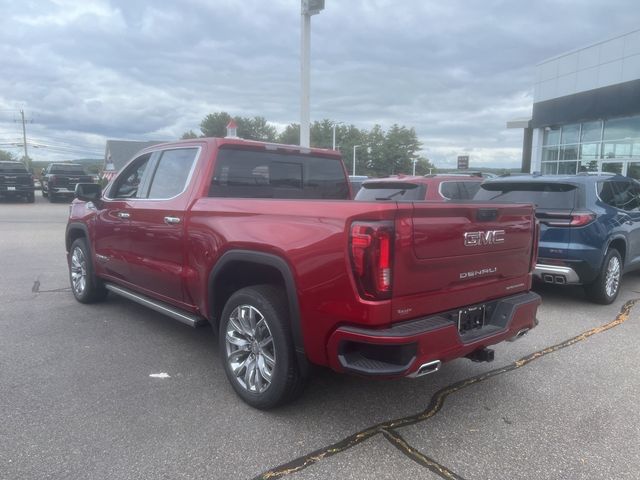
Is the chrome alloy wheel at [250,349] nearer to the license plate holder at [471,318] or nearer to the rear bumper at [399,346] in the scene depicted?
the rear bumper at [399,346]

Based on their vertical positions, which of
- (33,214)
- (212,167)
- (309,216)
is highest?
(212,167)

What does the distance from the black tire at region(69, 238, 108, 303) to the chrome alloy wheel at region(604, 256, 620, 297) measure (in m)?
6.16

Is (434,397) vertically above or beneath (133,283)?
beneath

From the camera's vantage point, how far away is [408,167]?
74.9 m

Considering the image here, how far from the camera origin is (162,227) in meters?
4.48

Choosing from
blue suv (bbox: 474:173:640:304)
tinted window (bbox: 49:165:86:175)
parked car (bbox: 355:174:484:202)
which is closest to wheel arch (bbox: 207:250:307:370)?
blue suv (bbox: 474:173:640:304)

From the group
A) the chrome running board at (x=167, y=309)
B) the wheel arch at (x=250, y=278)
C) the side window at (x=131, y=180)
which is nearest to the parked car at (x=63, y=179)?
the side window at (x=131, y=180)

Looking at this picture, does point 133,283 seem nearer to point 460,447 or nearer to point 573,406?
point 460,447

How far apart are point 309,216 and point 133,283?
275 cm

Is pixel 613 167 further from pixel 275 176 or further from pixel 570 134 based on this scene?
pixel 275 176

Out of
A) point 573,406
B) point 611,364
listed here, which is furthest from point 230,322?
point 611,364

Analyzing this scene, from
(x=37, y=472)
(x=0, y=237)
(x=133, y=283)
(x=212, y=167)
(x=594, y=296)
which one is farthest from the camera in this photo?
(x=0, y=237)

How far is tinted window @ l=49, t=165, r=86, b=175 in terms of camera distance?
25.2 metres

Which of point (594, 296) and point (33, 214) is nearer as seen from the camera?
point (594, 296)
